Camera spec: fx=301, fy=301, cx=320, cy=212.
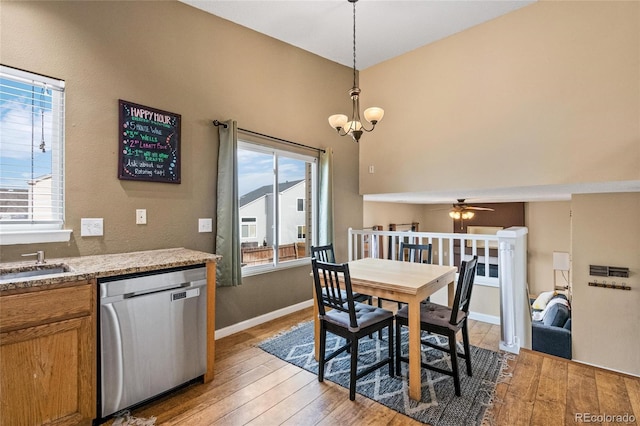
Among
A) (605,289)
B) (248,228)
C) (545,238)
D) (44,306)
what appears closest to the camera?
(44,306)

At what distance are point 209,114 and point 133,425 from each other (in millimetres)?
2556

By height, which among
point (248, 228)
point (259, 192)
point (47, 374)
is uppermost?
point (259, 192)

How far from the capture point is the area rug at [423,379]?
1.89 metres

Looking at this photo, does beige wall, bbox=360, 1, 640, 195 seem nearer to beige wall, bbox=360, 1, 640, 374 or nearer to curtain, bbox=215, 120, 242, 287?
beige wall, bbox=360, 1, 640, 374

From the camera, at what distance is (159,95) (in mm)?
2668

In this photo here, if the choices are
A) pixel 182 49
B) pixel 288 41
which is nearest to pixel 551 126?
pixel 288 41

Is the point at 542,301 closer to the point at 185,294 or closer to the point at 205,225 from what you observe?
the point at 205,225

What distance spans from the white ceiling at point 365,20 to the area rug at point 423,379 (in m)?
2.24

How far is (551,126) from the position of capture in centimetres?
314

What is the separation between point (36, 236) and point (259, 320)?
2.11 meters

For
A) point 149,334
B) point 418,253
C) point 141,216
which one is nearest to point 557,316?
point 418,253

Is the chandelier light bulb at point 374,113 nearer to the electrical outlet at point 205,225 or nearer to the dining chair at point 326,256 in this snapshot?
the dining chair at point 326,256

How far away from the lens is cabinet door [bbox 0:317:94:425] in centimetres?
147

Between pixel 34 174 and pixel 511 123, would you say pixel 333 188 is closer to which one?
pixel 511 123
